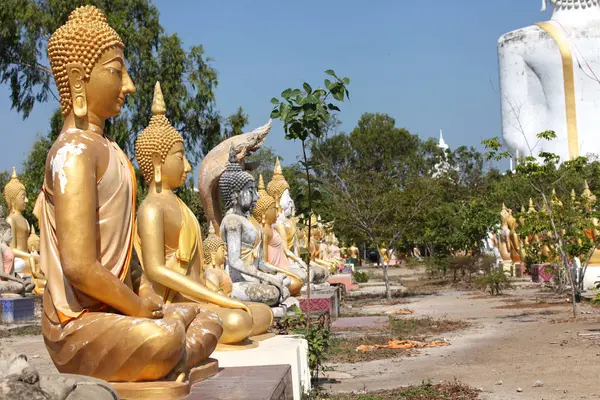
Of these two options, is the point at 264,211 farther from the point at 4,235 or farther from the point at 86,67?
the point at 86,67

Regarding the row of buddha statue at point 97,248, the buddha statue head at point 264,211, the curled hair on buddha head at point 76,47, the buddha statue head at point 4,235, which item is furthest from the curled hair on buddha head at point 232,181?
the buddha statue head at point 4,235

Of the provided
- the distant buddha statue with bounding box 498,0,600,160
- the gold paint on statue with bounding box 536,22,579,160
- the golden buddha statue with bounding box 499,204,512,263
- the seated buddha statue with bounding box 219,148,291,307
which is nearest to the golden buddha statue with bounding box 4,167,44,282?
the seated buddha statue with bounding box 219,148,291,307

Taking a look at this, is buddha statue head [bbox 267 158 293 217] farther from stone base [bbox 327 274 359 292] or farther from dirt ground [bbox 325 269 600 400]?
stone base [bbox 327 274 359 292]

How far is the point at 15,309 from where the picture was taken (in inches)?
549

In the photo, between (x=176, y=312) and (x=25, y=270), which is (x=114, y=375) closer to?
(x=176, y=312)

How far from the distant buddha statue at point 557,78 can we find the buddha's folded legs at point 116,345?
112 feet

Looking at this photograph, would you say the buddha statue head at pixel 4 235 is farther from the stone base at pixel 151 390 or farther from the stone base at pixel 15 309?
the stone base at pixel 151 390

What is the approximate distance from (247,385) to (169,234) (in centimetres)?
153

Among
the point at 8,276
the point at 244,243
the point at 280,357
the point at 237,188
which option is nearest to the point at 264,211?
the point at 244,243

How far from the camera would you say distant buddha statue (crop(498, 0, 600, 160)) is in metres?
36.7

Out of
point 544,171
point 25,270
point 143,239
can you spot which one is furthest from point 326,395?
point 25,270

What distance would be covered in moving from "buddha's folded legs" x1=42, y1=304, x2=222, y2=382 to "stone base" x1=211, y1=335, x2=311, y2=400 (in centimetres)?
144

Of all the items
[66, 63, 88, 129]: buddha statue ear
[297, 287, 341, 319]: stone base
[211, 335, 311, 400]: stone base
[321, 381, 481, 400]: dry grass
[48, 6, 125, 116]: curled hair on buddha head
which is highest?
[48, 6, 125, 116]: curled hair on buddha head

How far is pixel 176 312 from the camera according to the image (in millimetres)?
4301
